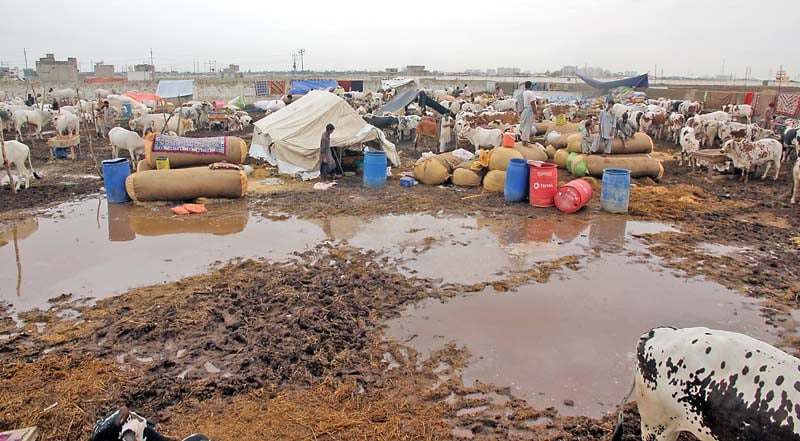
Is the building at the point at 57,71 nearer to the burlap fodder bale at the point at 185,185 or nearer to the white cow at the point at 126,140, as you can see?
the white cow at the point at 126,140

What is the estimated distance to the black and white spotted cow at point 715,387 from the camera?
2.69 m

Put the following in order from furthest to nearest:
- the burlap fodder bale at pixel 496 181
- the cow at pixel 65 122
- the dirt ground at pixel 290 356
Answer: the cow at pixel 65 122
the burlap fodder bale at pixel 496 181
the dirt ground at pixel 290 356

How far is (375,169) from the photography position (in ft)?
39.3

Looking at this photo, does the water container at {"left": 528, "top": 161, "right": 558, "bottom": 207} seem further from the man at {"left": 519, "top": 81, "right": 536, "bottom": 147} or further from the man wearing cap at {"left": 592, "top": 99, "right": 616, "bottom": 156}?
the man at {"left": 519, "top": 81, "right": 536, "bottom": 147}

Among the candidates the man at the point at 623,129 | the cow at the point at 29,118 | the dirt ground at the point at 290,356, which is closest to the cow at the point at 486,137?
the man at the point at 623,129

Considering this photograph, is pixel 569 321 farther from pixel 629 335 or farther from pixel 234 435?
pixel 234 435

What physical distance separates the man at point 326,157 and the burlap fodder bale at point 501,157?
4.11 metres

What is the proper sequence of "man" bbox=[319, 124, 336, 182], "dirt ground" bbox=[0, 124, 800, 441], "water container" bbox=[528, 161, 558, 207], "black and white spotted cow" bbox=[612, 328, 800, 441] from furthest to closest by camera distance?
"man" bbox=[319, 124, 336, 182] → "water container" bbox=[528, 161, 558, 207] → "dirt ground" bbox=[0, 124, 800, 441] → "black and white spotted cow" bbox=[612, 328, 800, 441]

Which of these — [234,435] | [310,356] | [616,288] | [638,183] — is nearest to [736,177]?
[638,183]

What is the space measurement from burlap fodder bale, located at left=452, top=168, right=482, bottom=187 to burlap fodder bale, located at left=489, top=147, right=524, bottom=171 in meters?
0.41

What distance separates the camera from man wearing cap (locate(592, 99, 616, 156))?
39.9 ft

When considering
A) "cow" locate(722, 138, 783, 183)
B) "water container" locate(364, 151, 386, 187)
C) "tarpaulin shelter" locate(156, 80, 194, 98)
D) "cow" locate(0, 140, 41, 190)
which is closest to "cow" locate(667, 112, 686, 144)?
"cow" locate(722, 138, 783, 183)

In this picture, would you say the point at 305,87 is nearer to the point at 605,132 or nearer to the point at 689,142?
the point at 689,142

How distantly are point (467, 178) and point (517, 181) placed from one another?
1.88m
